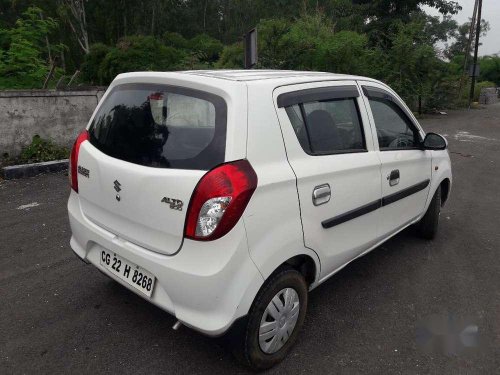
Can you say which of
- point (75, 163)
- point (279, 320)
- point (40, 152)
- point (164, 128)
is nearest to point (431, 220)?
point (279, 320)

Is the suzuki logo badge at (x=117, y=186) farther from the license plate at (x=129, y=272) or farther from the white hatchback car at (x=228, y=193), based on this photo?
the license plate at (x=129, y=272)

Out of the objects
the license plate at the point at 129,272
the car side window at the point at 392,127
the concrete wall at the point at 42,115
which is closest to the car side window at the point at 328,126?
the car side window at the point at 392,127

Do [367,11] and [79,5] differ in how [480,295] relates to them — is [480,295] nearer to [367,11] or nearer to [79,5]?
[367,11]

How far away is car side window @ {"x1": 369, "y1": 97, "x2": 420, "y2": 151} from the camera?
3.13m

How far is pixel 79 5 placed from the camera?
25.0m

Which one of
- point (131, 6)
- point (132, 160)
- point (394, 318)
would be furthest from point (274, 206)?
point (131, 6)

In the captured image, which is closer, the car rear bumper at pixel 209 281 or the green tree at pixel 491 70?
the car rear bumper at pixel 209 281

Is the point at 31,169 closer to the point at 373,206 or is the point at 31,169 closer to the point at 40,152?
the point at 40,152

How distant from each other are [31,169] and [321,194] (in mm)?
5763

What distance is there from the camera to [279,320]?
2338 mm

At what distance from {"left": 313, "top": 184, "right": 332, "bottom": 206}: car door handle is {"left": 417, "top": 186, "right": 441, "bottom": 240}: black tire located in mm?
2155

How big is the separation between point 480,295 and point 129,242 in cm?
282

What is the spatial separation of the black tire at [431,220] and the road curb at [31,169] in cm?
576

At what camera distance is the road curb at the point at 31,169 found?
6.35m
